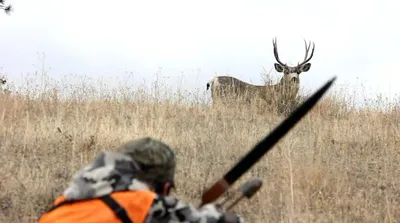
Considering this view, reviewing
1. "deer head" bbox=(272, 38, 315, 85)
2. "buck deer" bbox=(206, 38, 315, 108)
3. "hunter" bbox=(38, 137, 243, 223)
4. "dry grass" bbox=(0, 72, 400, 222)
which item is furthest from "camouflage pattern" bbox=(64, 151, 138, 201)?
"deer head" bbox=(272, 38, 315, 85)

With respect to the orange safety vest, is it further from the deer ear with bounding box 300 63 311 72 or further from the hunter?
the deer ear with bounding box 300 63 311 72

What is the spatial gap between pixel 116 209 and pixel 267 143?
0.58 metres

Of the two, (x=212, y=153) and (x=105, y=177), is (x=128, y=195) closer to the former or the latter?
(x=105, y=177)

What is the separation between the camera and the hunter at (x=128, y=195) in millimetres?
2580

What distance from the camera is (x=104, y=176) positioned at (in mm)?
Result: 2609

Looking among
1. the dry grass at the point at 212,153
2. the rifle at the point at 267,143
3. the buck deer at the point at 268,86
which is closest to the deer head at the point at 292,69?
the buck deer at the point at 268,86

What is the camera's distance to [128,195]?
2588 millimetres

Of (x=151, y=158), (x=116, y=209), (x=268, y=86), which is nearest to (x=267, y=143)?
(x=151, y=158)

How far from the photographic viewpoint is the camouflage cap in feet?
8.91

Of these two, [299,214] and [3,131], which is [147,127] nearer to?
[3,131]

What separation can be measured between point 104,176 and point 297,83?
12.4 meters

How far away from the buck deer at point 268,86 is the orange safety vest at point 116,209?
10483 millimetres

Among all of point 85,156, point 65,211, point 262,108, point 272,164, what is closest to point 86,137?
point 85,156

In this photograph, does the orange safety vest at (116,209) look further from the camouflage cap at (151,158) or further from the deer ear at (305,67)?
the deer ear at (305,67)
